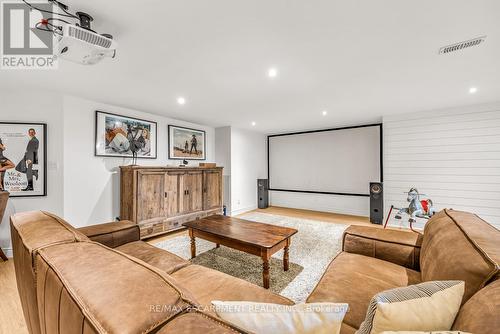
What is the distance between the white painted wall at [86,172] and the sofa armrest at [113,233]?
1.48 metres

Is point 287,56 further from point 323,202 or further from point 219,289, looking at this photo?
point 323,202

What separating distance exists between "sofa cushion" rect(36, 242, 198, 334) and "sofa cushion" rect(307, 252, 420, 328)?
0.92m

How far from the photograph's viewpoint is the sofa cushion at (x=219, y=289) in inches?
44.3

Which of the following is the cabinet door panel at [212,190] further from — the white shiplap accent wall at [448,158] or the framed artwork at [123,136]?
the white shiplap accent wall at [448,158]

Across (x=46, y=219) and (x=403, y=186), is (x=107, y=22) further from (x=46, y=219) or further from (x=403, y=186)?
(x=403, y=186)

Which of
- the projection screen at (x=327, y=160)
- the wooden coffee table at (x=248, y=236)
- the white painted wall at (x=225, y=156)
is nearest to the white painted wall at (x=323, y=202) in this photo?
the projection screen at (x=327, y=160)

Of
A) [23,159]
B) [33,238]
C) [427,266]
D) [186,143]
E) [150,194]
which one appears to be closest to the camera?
[33,238]

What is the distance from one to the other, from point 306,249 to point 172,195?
243cm

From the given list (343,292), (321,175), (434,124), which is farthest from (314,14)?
(321,175)

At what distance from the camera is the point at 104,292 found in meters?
0.53

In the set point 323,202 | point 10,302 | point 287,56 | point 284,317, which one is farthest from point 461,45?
point 10,302

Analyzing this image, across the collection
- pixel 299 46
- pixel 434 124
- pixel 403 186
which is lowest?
pixel 403 186

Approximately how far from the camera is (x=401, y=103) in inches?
134

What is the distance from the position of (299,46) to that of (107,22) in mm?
1520
